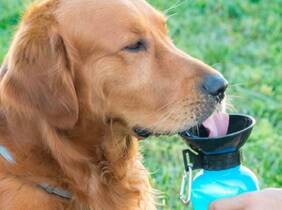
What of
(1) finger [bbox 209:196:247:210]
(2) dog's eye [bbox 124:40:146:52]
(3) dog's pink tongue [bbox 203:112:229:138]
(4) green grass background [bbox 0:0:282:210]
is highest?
(2) dog's eye [bbox 124:40:146:52]

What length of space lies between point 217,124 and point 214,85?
20 cm

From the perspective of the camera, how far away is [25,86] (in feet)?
11.4

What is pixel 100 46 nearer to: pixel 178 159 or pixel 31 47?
pixel 31 47

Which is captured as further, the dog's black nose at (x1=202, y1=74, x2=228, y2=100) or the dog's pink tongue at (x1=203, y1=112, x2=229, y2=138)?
the dog's black nose at (x1=202, y1=74, x2=228, y2=100)

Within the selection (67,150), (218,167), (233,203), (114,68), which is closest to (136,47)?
(114,68)

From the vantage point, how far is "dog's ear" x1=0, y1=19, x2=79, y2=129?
349cm

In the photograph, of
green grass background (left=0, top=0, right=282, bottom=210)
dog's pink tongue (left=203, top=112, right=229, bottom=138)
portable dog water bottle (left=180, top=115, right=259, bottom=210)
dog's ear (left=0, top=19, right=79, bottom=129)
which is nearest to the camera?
portable dog water bottle (left=180, top=115, right=259, bottom=210)

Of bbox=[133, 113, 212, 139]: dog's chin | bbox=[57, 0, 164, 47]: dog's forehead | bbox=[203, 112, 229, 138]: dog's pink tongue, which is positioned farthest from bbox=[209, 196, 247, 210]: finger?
bbox=[57, 0, 164, 47]: dog's forehead

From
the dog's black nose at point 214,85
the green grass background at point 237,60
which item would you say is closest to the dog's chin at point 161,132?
the dog's black nose at point 214,85

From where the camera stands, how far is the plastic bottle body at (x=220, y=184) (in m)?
3.22

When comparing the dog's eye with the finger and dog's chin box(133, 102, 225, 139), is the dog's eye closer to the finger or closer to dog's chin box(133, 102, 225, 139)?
dog's chin box(133, 102, 225, 139)

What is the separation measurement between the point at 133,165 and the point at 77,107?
544 millimetres

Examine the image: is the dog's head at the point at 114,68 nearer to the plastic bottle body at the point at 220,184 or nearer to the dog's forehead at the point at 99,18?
the dog's forehead at the point at 99,18

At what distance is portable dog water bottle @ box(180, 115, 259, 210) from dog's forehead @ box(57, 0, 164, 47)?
2.08 ft
